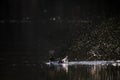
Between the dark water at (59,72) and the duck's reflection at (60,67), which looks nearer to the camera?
the dark water at (59,72)

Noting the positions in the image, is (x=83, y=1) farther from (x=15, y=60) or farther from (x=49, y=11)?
(x=15, y=60)

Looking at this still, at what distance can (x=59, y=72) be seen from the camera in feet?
63.4

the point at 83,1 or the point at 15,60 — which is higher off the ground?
the point at 83,1

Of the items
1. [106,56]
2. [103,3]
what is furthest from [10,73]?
[103,3]

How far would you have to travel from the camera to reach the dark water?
18.0 m

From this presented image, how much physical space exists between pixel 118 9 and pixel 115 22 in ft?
34.1

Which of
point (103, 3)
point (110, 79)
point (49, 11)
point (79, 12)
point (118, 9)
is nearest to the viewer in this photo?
point (110, 79)

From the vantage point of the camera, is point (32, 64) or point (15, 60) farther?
point (15, 60)

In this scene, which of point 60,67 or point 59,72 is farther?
point 60,67

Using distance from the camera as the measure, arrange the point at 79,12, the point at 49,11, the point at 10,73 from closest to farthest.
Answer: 1. the point at 10,73
2. the point at 79,12
3. the point at 49,11

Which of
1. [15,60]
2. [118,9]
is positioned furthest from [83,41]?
[118,9]

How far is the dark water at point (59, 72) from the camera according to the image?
18.0m

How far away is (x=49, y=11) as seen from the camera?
52375mm

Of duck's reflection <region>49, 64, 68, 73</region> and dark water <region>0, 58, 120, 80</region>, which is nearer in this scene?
dark water <region>0, 58, 120, 80</region>
